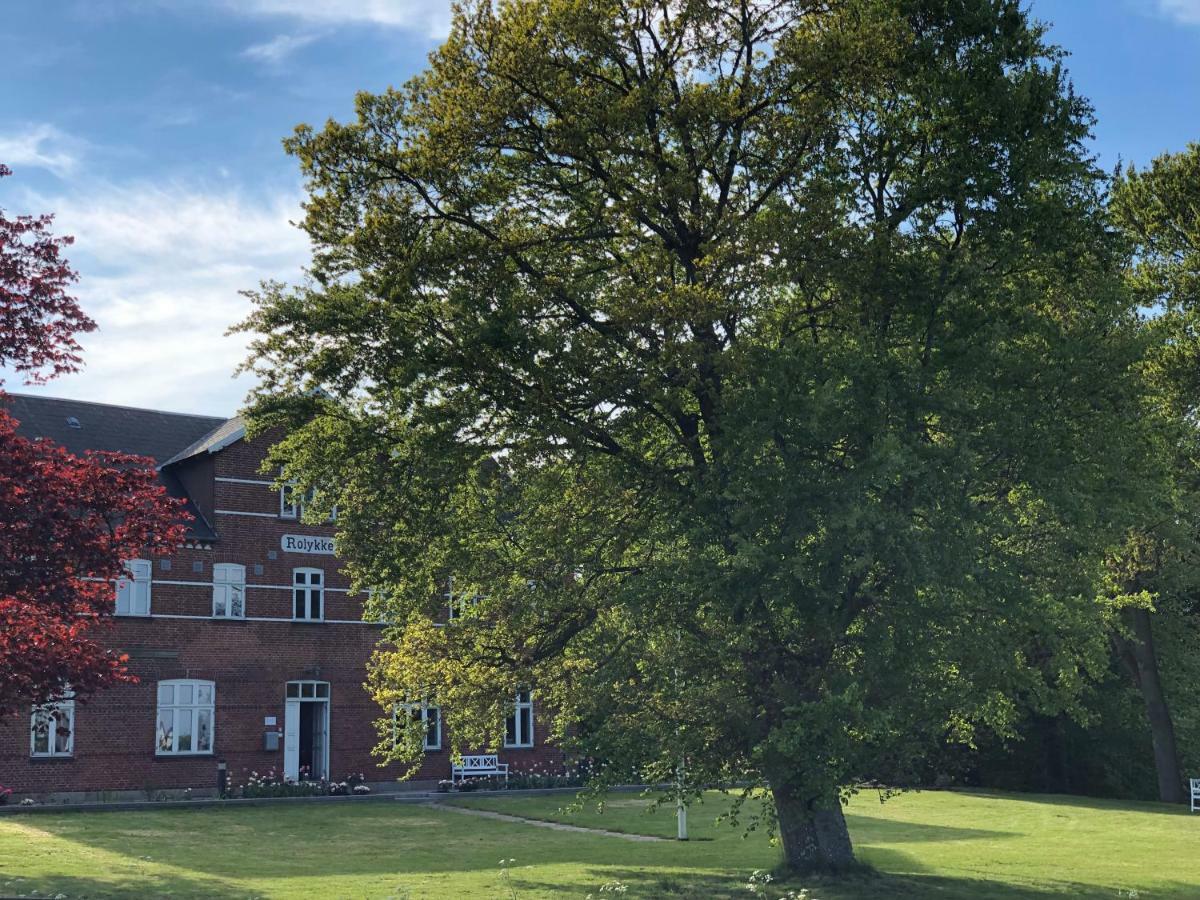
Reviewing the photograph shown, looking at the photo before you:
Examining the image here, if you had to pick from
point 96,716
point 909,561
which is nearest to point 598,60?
point 909,561

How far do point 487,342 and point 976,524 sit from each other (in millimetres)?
6322

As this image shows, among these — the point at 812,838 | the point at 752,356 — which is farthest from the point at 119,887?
the point at 752,356

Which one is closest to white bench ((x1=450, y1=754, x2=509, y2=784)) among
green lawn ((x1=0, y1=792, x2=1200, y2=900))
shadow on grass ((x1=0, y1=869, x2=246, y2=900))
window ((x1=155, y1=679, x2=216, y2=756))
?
green lawn ((x1=0, y1=792, x2=1200, y2=900))

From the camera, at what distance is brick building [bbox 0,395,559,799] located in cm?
3350

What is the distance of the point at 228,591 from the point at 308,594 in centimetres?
236

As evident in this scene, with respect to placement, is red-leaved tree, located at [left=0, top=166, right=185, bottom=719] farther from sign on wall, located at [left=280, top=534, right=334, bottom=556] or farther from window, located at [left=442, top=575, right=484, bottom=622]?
sign on wall, located at [left=280, top=534, right=334, bottom=556]

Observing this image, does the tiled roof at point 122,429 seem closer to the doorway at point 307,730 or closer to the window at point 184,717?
the window at point 184,717

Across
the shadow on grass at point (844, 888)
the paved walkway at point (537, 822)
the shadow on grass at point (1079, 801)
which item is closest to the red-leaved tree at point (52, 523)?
the shadow on grass at point (844, 888)

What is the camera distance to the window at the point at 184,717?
34531 mm

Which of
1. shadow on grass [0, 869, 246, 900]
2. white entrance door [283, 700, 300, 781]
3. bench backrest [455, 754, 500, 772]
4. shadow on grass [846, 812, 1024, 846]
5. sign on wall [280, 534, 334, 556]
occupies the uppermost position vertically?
sign on wall [280, 534, 334, 556]

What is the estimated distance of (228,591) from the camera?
36.1 metres

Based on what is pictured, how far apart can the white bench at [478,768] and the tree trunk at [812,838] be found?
21.6 meters

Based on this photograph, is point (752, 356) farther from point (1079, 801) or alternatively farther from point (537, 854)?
point (1079, 801)

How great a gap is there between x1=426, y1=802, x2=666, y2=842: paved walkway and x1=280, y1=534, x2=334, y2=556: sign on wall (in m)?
8.18
